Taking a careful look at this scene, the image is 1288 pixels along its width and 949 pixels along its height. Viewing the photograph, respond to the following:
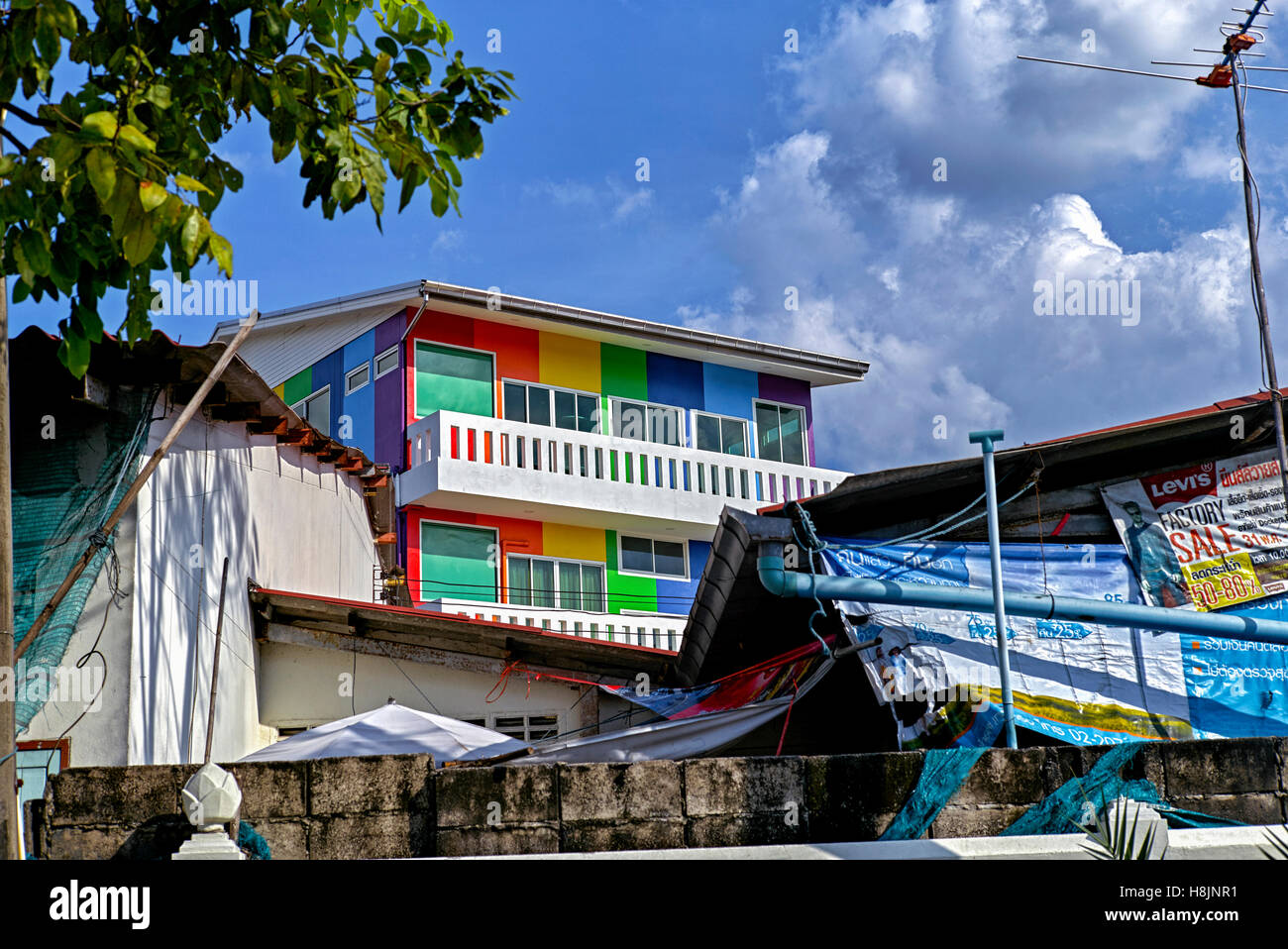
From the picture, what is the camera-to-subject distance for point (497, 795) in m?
6.03

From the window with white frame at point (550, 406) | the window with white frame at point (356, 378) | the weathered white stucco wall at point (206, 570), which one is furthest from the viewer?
the window with white frame at point (550, 406)

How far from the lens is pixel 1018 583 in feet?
31.4

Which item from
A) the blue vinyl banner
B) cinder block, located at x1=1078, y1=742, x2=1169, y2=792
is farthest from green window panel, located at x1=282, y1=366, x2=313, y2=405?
cinder block, located at x1=1078, y1=742, x2=1169, y2=792

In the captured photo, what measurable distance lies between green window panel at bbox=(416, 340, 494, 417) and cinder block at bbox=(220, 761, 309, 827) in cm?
1441

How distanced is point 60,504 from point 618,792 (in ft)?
18.8

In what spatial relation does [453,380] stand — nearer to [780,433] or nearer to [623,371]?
[623,371]

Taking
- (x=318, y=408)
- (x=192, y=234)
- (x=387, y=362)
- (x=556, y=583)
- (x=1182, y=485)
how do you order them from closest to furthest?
(x=192, y=234), (x=1182, y=485), (x=387, y=362), (x=556, y=583), (x=318, y=408)

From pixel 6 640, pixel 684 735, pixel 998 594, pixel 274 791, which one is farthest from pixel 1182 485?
pixel 6 640

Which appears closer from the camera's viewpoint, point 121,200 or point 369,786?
point 121,200

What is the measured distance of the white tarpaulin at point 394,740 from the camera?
9.65 metres

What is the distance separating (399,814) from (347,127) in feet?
10.6

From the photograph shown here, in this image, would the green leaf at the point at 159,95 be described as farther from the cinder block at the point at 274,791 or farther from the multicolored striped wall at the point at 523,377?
the multicolored striped wall at the point at 523,377

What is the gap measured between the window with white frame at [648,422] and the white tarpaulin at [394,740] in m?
12.4

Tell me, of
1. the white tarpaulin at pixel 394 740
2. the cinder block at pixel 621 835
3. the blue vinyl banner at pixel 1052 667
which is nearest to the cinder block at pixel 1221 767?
the blue vinyl banner at pixel 1052 667
